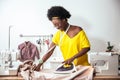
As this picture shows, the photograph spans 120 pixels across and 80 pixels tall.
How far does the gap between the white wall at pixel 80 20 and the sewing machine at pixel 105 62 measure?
0.44m


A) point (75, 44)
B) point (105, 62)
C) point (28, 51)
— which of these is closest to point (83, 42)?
point (75, 44)

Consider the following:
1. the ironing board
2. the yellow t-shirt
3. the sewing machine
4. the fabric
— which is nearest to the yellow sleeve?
the yellow t-shirt

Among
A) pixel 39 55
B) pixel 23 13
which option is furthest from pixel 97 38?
pixel 23 13

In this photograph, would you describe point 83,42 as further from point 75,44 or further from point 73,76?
point 73,76

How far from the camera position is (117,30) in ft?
11.9

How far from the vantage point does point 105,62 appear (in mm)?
3223

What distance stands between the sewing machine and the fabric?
2.61ft

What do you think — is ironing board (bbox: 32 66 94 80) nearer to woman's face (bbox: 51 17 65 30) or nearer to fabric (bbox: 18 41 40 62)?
woman's face (bbox: 51 17 65 30)

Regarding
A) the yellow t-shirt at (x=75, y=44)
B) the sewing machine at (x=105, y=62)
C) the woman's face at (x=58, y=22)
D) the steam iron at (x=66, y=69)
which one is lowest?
the sewing machine at (x=105, y=62)

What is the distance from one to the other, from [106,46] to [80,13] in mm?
622

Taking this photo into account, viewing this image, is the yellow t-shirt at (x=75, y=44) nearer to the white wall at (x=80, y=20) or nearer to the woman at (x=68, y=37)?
the woman at (x=68, y=37)

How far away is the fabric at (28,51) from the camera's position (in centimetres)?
346

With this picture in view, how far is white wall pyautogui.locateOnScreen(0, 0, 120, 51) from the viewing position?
363cm

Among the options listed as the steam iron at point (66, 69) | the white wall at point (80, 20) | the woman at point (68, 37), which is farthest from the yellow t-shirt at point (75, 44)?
the white wall at point (80, 20)
